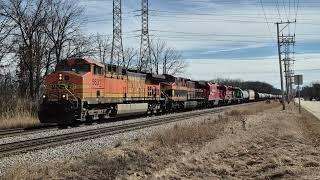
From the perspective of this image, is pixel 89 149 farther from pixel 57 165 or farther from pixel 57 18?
pixel 57 18

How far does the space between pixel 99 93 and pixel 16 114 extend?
5754mm

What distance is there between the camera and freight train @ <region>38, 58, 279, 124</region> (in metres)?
25.8

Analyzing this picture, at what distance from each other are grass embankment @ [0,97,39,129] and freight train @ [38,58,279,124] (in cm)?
264

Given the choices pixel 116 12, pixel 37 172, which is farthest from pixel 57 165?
pixel 116 12

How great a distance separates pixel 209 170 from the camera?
11852mm

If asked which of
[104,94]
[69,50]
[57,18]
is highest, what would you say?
[57,18]

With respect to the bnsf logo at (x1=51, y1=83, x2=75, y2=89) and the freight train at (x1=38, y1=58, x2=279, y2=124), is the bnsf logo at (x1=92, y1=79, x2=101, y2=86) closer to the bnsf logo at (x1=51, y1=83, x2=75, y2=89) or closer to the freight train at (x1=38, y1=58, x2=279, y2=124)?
the freight train at (x1=38, y1=58, x2=279, y2=124)

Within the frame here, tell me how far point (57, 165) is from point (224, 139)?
292 inches

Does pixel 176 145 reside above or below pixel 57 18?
below

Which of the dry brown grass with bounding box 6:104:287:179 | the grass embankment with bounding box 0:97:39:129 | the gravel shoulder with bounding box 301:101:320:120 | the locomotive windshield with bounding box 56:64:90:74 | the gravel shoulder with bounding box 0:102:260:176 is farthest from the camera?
the gravel shoulder with bounding box 301:101:320:120

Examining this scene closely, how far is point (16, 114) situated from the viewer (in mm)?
30141

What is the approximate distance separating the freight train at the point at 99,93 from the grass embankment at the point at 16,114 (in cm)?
264

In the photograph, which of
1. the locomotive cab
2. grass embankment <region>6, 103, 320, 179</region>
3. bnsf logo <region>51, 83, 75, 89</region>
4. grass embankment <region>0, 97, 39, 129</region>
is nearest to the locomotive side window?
the locomotive cab

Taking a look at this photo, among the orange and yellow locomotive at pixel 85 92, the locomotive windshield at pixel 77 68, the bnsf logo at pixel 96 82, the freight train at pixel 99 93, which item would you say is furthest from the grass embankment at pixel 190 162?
the bnsf logo at pixel 96 82
